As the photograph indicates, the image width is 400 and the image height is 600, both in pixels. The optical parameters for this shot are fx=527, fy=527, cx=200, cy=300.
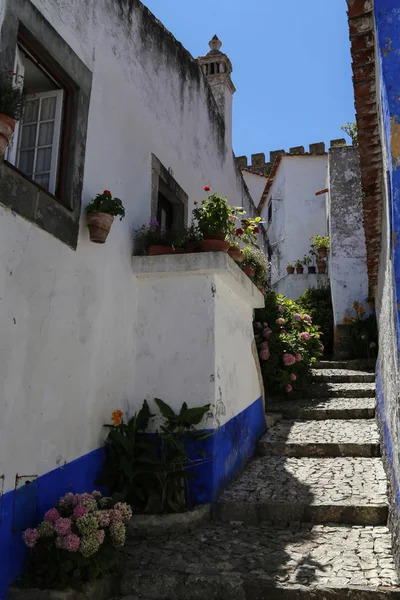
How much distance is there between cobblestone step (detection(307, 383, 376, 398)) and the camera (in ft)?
28.9

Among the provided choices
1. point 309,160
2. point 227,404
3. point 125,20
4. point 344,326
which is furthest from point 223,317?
point 309,160

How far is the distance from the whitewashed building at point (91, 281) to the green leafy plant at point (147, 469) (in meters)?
0.18

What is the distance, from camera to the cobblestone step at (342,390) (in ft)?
28.9

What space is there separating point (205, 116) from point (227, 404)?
4.80 m

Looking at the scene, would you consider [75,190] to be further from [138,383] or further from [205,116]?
[205,116]

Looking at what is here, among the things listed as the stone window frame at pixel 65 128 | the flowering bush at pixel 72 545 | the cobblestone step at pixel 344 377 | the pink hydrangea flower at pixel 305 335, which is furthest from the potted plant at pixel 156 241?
the cobblestone step at pixel 344 377

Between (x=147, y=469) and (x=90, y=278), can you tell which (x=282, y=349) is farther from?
(x=90, y=278)

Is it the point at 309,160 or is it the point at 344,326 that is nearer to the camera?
the point at 344,326

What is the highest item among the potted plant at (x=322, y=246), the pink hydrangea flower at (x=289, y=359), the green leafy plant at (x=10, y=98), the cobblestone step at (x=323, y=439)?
the potted plant at (x=322, y=246)

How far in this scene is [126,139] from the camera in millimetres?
5457

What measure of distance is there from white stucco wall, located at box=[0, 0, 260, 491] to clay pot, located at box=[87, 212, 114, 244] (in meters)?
0.09

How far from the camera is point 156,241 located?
5.57 m

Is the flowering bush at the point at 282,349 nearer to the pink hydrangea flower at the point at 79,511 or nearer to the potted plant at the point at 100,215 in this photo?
the potted plant at the point at 100,215

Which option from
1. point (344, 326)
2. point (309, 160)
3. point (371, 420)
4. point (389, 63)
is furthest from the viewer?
point (309, 160)
